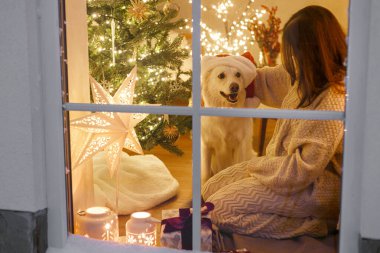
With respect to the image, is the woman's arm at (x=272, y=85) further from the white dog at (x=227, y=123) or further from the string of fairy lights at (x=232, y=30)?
the string of fairy lights at (x=232, y=30)

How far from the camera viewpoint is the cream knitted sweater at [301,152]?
161cm

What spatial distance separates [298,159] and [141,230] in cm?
68

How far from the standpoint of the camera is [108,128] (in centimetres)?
193

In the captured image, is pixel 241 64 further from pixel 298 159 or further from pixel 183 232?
pixel 183 232

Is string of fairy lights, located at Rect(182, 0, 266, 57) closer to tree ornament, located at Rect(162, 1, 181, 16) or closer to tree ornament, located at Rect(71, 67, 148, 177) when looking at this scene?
tree ornament, located at Rect(162, 1, 181, 16)

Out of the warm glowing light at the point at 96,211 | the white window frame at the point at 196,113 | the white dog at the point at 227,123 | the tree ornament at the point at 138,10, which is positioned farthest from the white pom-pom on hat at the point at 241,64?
the white window frame at the point at 196,113

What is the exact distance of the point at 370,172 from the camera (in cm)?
98

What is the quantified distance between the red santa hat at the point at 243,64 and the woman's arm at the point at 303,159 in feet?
1.24

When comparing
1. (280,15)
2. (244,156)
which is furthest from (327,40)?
(244,156)

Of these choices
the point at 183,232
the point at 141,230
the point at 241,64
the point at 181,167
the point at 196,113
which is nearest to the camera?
the point at 196,113

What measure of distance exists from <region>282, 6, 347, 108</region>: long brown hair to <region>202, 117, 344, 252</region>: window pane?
16 cm

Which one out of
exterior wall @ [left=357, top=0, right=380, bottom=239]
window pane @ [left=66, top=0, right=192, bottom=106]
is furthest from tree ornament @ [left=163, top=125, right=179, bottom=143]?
exterior wall @ [left=357, top=0, right=380, bottom=239]

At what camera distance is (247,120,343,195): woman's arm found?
1.65 metres

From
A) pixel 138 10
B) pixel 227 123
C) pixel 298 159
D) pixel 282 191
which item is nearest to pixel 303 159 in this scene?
pixel 298 159
